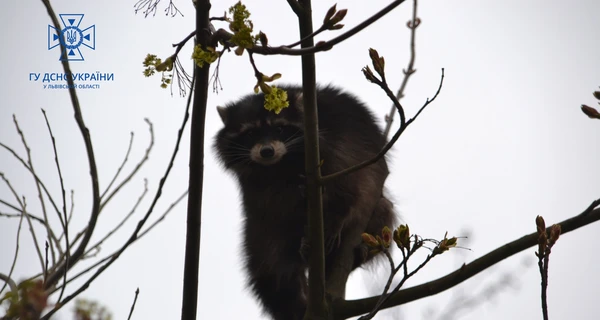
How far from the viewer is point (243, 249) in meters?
5.60

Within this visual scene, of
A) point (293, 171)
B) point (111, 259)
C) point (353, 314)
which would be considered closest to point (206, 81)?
point (111, 259)

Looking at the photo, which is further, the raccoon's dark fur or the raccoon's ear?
the raccoon's ear

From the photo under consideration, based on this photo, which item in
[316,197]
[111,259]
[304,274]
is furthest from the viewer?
[304,274]

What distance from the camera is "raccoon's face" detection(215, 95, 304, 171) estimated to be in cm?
513

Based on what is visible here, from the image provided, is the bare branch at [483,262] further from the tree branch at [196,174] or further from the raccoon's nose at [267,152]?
the raccoon's nose at [267,152]

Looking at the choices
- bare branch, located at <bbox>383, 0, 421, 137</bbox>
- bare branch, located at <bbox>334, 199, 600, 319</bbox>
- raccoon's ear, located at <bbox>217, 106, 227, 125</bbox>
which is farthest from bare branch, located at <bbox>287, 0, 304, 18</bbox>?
raccoon's ear, located at <bbox>217, 106, 227, 125</bbox>

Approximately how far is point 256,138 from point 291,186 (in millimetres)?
503

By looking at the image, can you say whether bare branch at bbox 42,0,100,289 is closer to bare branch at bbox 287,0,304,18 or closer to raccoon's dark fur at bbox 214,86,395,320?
bare branch at bbox 287,0,304,18

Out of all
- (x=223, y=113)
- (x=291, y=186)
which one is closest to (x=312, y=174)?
(x=291, y=186)

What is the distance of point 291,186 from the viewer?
530cm

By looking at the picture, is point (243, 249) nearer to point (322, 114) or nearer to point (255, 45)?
point (322, 114)

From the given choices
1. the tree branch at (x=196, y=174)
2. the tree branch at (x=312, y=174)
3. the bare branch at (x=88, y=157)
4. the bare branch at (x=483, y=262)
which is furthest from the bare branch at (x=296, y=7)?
the bare branch at (x=483, y=262)

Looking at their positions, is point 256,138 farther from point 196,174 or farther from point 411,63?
point 196,174

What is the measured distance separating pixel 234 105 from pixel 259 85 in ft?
11.4
